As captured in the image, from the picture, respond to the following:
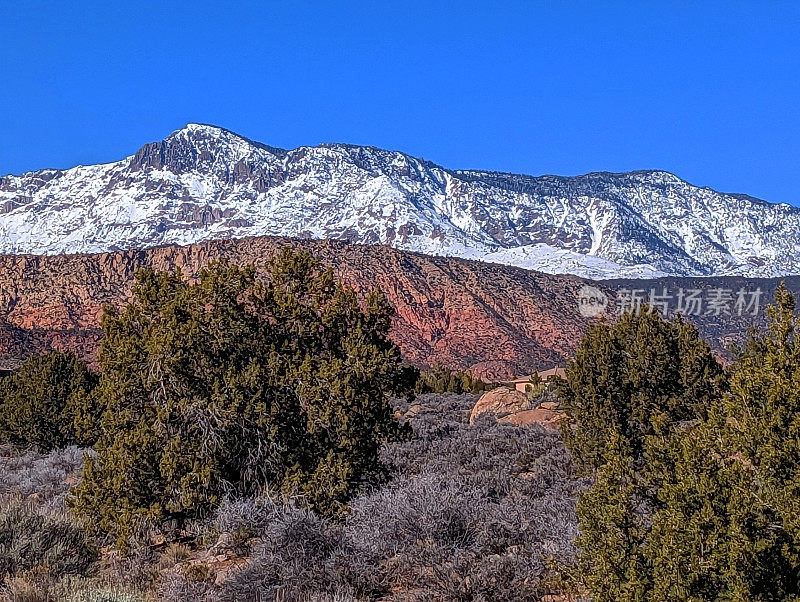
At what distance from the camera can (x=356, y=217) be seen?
164125 mm

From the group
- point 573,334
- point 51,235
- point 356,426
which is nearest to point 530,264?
point 573,334

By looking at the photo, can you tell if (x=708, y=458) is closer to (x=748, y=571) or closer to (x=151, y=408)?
(x=748, y=571)

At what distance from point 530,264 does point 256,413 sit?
107237 millimetres

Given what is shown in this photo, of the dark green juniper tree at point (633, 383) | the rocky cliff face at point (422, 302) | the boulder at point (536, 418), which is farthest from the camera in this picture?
the rocky cliff face at point (422, 302)

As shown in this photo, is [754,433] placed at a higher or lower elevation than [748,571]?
higher

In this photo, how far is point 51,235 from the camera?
158500 millimetres

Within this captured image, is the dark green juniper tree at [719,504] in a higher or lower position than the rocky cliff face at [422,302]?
lower

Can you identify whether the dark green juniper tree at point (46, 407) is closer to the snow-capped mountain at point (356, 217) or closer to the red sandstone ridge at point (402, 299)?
the red sandstone ridge at point (402, 299)

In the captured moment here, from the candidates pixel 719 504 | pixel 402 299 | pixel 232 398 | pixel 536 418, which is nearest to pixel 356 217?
pixel 402 299

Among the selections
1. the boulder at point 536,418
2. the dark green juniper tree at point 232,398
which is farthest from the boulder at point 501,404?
the dark green juniper tree at point 232,398

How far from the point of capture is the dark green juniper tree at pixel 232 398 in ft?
27.3

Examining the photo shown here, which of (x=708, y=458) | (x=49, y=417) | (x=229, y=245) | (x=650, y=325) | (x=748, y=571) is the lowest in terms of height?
(x=49, y=417)

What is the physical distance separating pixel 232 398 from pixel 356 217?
15661 centimetres

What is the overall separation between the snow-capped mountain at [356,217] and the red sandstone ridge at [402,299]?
69780mm
